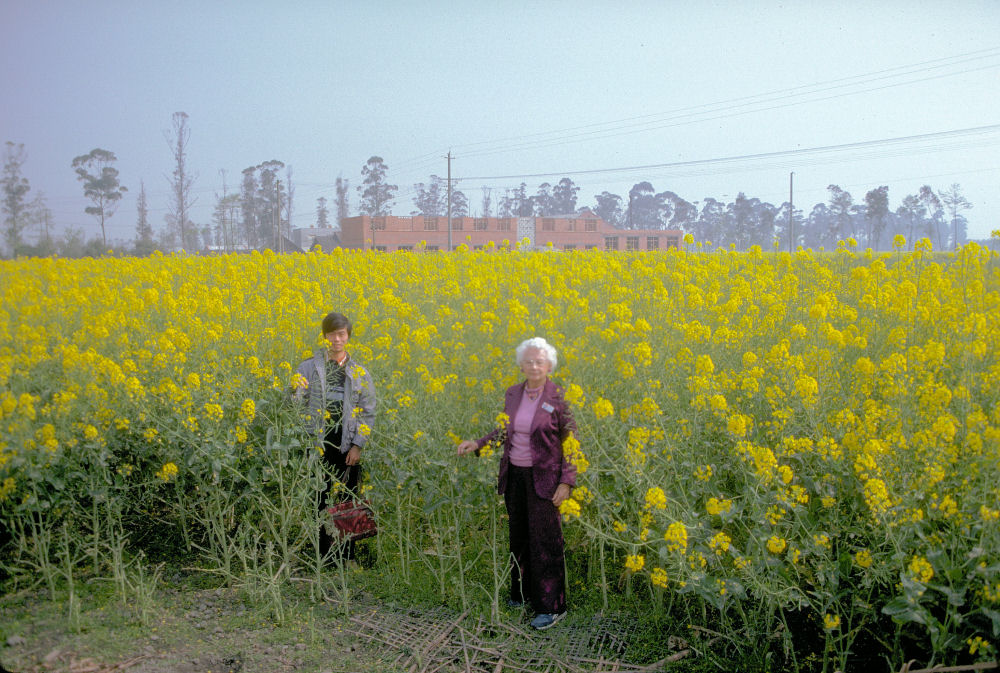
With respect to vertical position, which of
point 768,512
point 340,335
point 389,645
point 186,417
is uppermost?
point 340,335

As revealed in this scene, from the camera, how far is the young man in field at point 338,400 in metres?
3.87

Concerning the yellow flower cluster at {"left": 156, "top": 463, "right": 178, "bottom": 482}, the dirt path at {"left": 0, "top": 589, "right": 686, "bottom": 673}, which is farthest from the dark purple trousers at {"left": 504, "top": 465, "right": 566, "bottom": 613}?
the yellow flower cluster at {"left": 156, "top": 463, "right": 178, "bottom": 482}

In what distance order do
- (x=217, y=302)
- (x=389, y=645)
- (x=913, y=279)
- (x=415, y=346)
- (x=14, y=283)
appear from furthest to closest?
(x=913, y=279), (x=217, y=302), (x=415, y=346), (x=14, y=283), (x=389, y=645)

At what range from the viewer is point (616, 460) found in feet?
10.8

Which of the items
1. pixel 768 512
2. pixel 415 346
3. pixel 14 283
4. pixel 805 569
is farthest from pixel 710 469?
pixel 14 283

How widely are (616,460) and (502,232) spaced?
53.1 metres

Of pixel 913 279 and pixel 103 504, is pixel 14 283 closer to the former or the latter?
pixel 103 504

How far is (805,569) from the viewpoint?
9.78ft

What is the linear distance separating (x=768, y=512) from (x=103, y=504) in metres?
3.53

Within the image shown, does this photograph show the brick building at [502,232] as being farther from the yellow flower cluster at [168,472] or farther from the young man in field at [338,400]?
the yellow flower cluster at [168,472]

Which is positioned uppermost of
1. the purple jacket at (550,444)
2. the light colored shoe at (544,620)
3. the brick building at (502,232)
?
the brick building at (502,232)

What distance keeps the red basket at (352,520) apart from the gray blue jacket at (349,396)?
334 mm

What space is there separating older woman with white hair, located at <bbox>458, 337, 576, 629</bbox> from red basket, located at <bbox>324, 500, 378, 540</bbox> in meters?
0.90

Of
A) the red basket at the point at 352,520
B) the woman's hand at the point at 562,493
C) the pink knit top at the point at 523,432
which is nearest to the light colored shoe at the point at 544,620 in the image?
the woman's hand at the point at 562,493
